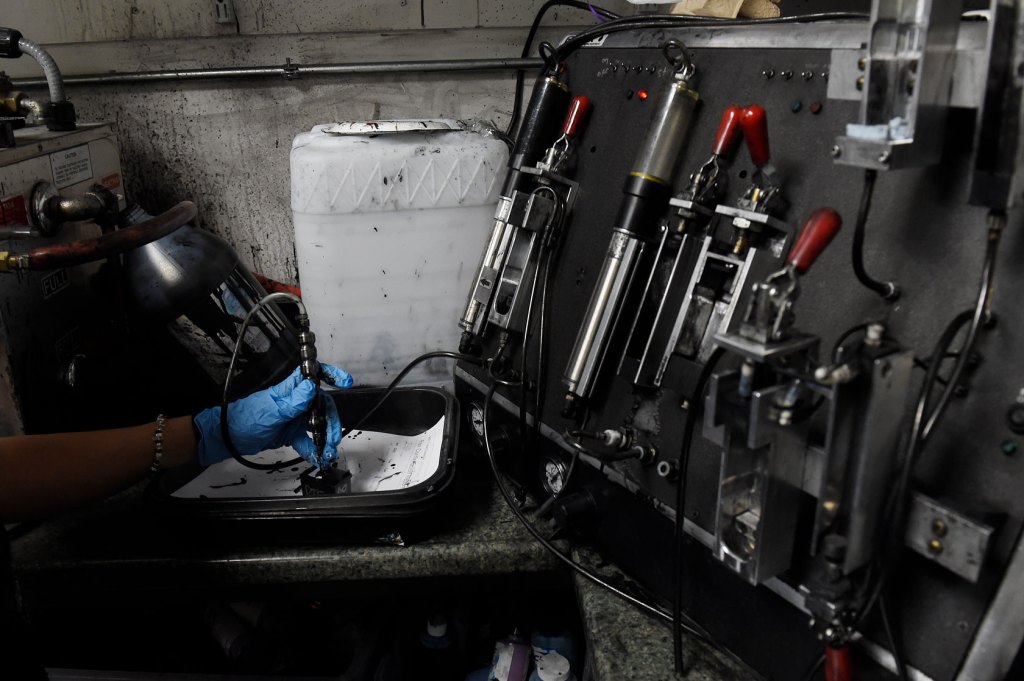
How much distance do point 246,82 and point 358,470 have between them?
1068mm

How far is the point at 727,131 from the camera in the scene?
2.72 feet

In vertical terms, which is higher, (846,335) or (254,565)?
(846,335)

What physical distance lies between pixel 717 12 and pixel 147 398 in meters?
1.19

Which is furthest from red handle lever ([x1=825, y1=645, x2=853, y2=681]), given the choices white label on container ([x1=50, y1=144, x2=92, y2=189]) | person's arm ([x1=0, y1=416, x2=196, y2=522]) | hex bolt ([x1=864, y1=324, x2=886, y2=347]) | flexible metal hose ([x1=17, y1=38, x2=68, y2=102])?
flexible metal hose ([x1=17, y1=38, x2=68, y2=102])

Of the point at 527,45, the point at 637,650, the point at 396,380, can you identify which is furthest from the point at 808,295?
the point at 527,45

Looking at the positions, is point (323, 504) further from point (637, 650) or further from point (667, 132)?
point (667, 132)

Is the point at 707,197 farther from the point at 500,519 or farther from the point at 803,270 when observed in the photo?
the point at 500,519

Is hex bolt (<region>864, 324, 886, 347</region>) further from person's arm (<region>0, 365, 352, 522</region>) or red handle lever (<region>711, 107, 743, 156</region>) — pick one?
person's arm (<region>0, 365, 352, 522</region>)

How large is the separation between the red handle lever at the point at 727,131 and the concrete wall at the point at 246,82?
1.07 m

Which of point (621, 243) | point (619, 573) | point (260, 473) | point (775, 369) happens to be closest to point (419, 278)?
point (260, 473)

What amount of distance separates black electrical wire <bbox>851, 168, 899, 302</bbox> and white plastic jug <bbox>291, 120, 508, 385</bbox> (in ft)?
2.89

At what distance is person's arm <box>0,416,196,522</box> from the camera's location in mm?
994

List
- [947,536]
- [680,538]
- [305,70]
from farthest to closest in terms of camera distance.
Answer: [305,70], [680,538], [947,536]

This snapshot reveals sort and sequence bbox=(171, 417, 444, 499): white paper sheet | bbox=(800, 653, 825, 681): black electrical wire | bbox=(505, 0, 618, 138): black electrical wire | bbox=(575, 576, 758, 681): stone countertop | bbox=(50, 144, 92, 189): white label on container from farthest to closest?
bbox=(505, 0, 618, 138): black electrical wire → bbox=(50, 144, 92, 189): white label on container → bbox=(171, 417, 444, 499): white paper sheet → bbox=(575, 576, 758, 681): stone countertop → bbox=(800, 653, 825, 681): black electrical wire
